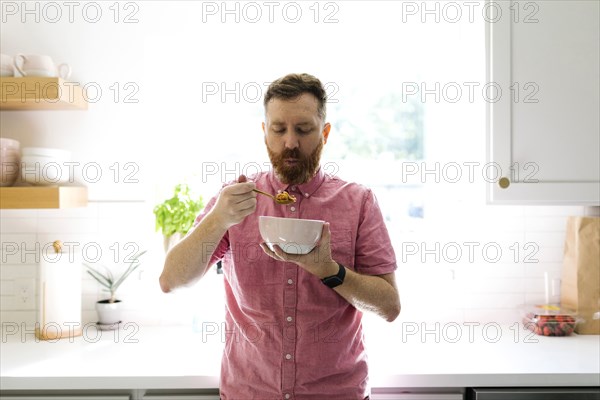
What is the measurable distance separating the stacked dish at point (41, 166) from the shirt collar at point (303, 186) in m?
0.91

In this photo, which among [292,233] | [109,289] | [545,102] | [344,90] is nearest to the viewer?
[292,233]

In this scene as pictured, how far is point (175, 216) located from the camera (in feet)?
6.68

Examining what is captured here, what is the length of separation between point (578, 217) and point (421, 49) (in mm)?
938

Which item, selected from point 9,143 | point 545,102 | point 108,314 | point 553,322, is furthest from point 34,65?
point 553,322

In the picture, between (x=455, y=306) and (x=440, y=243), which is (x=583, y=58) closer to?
(x=440, y=243)

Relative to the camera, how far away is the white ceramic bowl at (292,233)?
4.18ft

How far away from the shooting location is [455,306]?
2.28m

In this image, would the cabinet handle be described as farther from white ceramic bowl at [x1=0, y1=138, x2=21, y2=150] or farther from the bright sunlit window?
white ceramic bowl at [x1=0, y1=138, x2=21, y2=150]

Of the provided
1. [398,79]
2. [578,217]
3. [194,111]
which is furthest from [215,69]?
[578,217]

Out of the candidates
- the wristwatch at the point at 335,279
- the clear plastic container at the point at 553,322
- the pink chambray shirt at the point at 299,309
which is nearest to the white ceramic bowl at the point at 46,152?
the pink chambray shirt at the point at 299,309

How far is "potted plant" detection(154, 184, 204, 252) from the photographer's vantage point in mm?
2037

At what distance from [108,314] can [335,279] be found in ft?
3.70

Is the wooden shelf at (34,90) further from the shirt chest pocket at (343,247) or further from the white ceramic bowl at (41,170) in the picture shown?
the shirt chest pocket at (343,247)

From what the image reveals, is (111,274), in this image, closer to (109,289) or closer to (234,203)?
(109,289)
